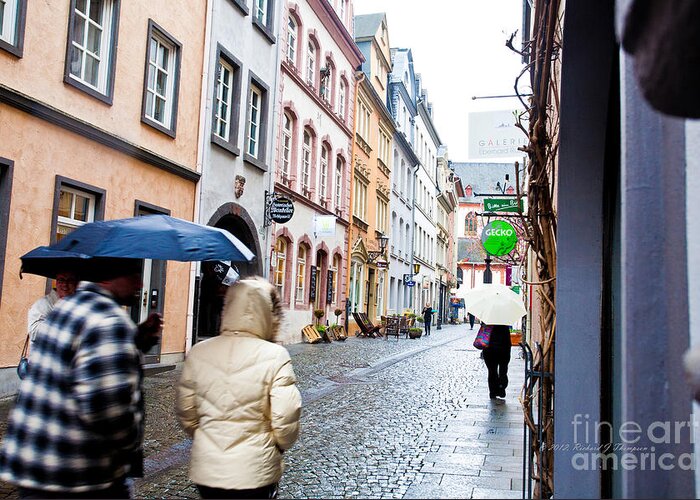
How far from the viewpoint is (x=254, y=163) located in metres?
18.5

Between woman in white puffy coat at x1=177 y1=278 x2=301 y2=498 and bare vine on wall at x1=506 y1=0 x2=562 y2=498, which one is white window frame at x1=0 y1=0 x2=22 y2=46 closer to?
bare vine on wall at x1=506 y1=0 x2=562 y2=498

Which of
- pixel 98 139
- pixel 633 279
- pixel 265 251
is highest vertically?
pixel 98 139

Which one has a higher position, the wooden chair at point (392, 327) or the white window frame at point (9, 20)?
the white window frame at point (9, 20)

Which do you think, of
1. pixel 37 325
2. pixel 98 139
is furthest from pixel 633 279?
pixel 98 139

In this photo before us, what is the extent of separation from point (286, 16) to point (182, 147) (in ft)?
26.1

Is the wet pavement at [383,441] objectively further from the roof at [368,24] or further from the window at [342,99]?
the roof at [368,24]

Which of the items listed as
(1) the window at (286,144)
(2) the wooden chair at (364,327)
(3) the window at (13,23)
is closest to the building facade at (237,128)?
(1) the window at (286,144)

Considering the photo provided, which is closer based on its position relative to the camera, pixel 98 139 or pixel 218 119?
pixel 98 139

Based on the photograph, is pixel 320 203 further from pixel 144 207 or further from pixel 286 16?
pixel 144 207

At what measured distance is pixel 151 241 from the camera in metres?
3.49

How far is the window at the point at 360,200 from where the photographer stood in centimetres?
3097

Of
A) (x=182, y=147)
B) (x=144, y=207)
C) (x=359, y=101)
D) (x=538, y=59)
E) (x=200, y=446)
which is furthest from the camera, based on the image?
(x=359, y=101)

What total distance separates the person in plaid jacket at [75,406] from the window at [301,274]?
20.8m

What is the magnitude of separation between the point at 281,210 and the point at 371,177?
50.6 feet
